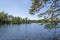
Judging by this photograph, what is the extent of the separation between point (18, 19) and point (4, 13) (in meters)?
12.1

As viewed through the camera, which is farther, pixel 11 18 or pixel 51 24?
pixel 11 18

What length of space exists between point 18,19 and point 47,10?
86.7 m

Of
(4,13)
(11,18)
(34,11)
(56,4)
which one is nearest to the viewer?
(56,4)

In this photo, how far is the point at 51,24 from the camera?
332 inches

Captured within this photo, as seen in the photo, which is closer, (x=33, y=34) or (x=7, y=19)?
(x=33, y=34)

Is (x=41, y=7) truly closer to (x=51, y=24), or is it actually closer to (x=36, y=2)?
(x=36, y=2)

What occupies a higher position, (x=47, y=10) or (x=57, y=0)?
(x=57, y=0)

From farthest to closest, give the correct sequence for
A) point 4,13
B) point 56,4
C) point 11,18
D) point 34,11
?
point 11,18 < point 4,13 < point 34,11 < point 56,4

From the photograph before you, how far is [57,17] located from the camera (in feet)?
27.4

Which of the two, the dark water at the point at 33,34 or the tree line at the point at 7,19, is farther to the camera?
the tree line at the point at 7,19

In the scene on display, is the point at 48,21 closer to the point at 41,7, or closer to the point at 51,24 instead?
the point at 51,24

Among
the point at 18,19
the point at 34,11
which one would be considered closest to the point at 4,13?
the point at 18,19

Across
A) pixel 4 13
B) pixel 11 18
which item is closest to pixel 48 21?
pixel 4 13

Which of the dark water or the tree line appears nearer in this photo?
the dark water
